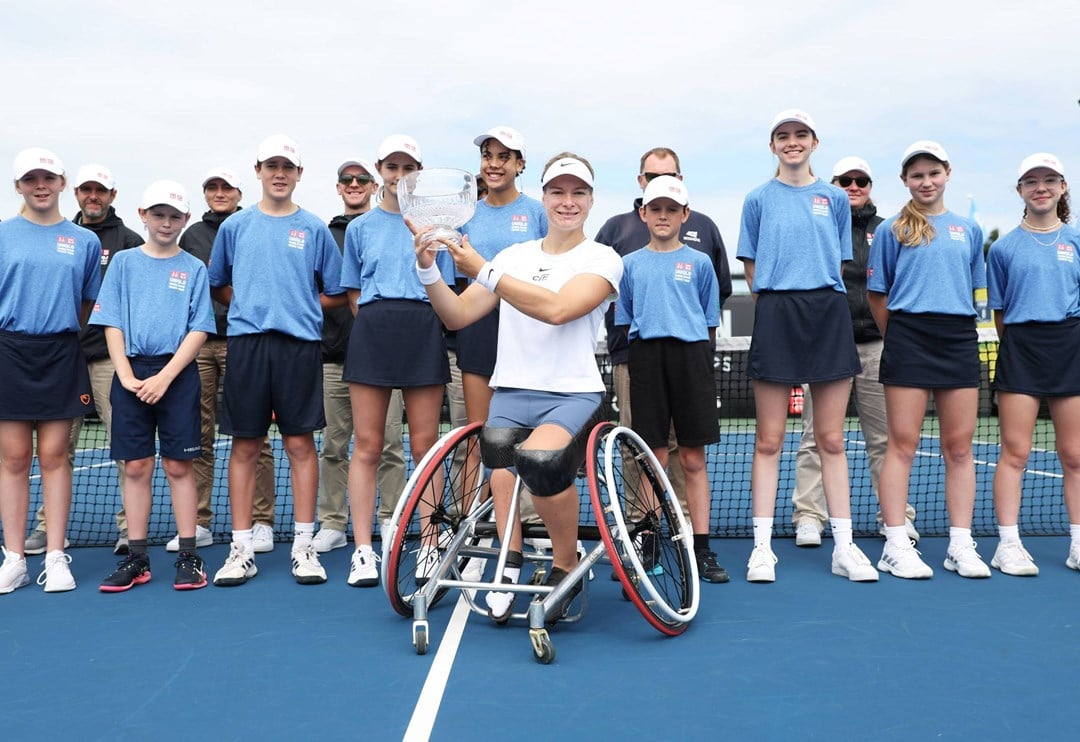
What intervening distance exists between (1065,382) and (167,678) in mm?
4141

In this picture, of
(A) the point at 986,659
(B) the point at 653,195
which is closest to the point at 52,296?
(B) the point at 653,195

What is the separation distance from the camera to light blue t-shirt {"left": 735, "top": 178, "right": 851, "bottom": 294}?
4449 millimetres

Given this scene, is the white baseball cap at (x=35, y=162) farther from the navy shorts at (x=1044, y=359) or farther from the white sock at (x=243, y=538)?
the navy shorts at (x=1044, y=359)

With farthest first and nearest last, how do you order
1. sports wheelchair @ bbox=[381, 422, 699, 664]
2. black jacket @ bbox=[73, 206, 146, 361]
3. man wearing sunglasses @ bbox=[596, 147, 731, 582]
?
1. black jacket @ bbox=[73, 206, 146, 361]
2. man wearing sunglasses @ bbox=[596, 147, 731, 582]
3. sports wheelchair @ bbox=[381, 422, 699, 664]

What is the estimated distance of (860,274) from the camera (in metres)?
5.66

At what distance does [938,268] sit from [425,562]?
2.73 m

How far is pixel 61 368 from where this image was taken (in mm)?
4473

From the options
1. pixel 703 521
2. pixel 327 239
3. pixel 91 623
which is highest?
pixel 327 239

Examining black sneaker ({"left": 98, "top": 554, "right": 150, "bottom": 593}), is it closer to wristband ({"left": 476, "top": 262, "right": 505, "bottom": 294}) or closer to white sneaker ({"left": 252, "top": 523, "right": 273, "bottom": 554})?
white sneaker ({"left": 252, "top": 523, "right": 273, "bottom": 554})

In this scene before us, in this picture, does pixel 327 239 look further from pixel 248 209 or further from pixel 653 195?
pixel 653 195

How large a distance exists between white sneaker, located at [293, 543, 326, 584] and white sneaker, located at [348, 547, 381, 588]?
160 millimetres

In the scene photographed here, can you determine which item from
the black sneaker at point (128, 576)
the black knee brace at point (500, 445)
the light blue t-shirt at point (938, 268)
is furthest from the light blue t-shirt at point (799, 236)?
the black sneaker at point (128, 576)

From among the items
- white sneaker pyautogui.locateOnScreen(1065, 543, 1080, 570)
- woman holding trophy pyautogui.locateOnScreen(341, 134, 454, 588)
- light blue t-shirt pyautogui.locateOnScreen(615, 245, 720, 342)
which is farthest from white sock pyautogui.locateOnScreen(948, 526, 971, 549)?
woman holding trophy pyautogui.locateOnScreen(341, 134, 454, 588)

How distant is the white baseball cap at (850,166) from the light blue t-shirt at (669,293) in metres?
1.56
